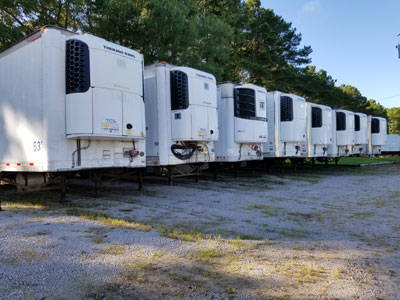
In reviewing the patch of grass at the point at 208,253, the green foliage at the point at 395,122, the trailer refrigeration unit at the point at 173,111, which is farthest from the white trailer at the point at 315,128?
the green foliage at the point at 395,122

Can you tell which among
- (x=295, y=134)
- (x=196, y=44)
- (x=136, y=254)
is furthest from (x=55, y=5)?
(x=136, y=254)

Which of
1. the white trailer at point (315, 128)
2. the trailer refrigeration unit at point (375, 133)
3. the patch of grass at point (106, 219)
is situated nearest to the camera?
the patch of grass at point (106, 219)

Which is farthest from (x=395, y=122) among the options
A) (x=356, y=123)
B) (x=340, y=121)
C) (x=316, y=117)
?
(x=316, y=117)

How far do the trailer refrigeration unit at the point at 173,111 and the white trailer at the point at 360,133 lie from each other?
49.4 feet

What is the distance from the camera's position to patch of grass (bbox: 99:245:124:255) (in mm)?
3721

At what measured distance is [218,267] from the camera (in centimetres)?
331

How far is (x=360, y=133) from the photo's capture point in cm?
2103

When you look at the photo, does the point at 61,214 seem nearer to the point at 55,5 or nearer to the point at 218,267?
the point at 218,267

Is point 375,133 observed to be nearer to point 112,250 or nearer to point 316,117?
point 316,117

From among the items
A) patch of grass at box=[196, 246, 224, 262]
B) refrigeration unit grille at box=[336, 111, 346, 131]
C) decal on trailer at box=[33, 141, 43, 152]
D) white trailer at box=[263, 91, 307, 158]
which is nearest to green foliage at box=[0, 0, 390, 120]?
white trailer at box=[263, 91, 307, 158]

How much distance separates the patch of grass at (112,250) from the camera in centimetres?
372

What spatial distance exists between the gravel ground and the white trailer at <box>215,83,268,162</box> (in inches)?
174

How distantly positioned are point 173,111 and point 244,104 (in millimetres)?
3489

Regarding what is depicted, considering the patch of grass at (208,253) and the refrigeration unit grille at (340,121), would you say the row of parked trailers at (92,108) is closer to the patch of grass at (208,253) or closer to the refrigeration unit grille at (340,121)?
the patch of grass at (208,253)
